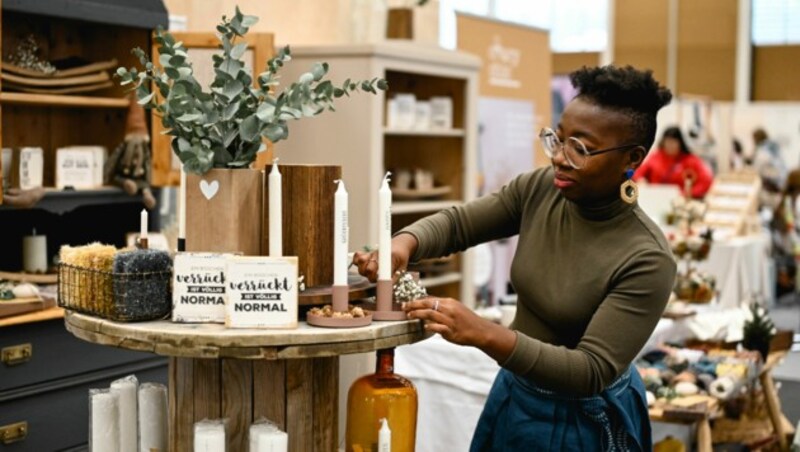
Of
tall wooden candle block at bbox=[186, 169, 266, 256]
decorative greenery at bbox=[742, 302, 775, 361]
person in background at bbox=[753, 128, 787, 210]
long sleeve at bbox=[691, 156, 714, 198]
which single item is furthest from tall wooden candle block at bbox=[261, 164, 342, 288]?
person in background at bbox=[753, 128, 787, 210]

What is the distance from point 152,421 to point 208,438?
34cm

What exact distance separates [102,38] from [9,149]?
74 cm

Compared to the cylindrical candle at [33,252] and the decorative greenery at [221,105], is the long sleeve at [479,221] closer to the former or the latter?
the decorative greenery at [221,105]

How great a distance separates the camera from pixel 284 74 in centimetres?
538

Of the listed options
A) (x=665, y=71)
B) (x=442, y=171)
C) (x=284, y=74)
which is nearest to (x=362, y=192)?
(x=284, y=74)

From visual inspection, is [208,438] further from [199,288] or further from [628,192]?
[628,192]

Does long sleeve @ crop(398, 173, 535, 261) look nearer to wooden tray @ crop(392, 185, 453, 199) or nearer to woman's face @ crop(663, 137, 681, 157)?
wooden tray @ crop(392, 185, 453, 199)

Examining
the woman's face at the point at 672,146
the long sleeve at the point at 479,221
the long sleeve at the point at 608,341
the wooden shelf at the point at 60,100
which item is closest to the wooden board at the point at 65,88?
the wooden shelf at the point at 60,100

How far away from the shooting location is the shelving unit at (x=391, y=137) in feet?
17.2

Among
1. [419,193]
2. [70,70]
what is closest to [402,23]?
[419,193]

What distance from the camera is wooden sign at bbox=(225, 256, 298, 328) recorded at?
85.7 inches

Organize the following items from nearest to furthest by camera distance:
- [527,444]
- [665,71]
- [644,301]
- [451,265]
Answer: [644,301], [527,444], [451,265], [665,71]

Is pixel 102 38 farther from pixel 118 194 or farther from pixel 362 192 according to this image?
pixel 362 192

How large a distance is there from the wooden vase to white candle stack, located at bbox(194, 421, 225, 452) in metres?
3.96
